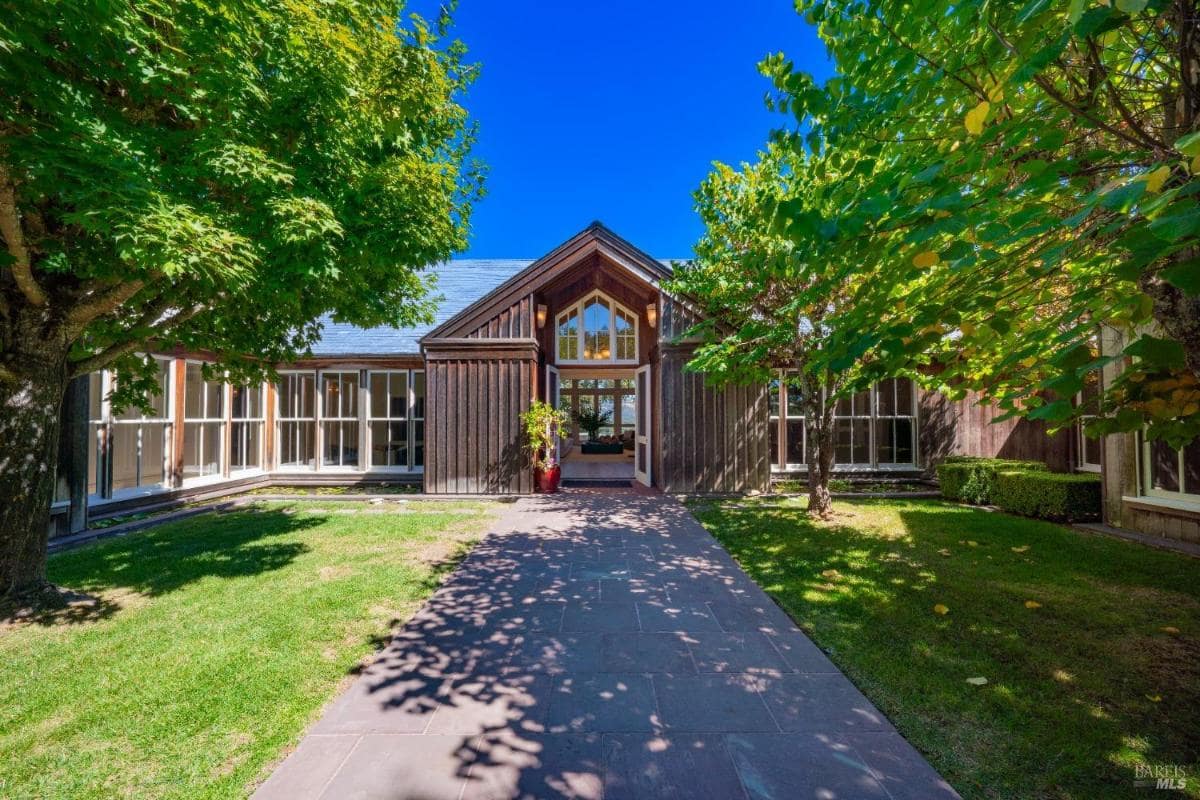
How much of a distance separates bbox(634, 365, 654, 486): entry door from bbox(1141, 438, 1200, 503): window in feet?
24.0

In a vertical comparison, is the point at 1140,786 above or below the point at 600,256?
below

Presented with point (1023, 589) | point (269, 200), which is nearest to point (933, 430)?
point (1023, 589)

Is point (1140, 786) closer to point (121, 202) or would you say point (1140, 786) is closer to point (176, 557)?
point (121, 202)

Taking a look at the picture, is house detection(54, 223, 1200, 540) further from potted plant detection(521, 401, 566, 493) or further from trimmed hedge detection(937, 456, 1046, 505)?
trimmed hedge detection(937, 456, 1046, 505)

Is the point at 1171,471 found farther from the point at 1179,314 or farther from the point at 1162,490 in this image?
the point at 1179,314

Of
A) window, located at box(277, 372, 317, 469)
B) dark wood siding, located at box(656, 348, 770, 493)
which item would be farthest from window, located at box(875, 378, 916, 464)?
window, located at box(277, 372, 317, 469)

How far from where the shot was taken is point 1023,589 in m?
4.36

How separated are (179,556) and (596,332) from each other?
8.31m

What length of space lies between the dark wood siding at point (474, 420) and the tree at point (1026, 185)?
7.11 meters

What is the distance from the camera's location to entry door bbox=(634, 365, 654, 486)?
1028 centimetres

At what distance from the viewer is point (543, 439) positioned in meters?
9.27

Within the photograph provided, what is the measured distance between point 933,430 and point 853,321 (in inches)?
388

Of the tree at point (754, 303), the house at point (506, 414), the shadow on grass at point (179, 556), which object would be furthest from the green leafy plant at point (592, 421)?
the shadow on grass at point (179, 556)

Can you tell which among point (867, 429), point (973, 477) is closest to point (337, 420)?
point (867, 429)
